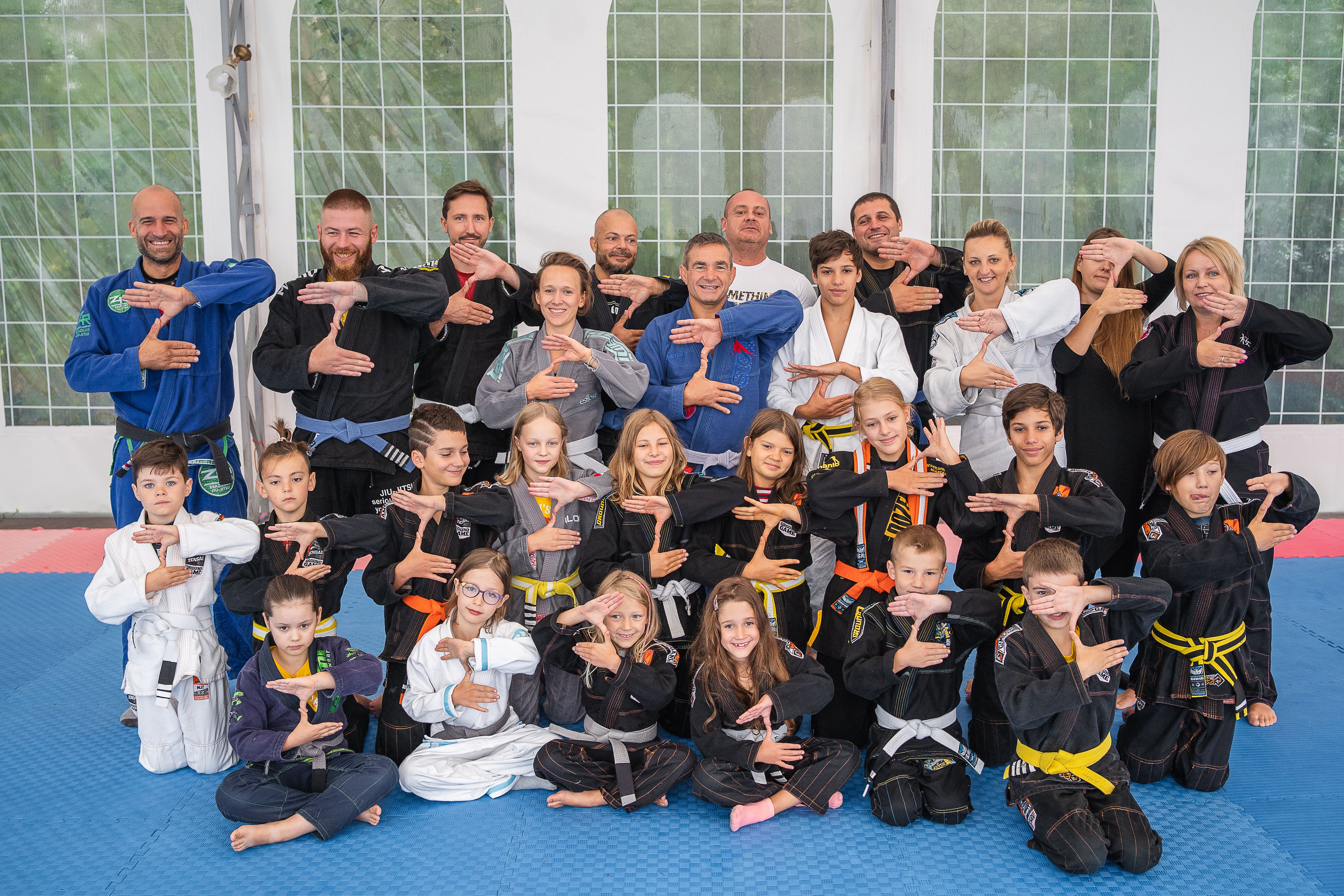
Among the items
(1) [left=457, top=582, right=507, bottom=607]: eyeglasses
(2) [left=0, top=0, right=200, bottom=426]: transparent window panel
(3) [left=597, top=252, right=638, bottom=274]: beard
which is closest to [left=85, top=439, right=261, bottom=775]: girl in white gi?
(1) [left=457, top=582, right=507, bottom=607]: eyeglasses

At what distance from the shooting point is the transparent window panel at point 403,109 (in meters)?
4.99

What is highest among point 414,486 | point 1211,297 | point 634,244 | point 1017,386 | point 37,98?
point 37,98

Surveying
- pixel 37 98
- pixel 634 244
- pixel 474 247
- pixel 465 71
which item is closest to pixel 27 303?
pixel 37 98

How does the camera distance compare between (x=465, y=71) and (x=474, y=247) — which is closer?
(x=474, y=247)

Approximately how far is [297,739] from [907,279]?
280cm

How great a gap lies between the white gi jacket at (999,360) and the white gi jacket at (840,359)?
13 centimetres

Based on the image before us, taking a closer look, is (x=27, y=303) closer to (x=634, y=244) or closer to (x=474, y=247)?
(x=474, y=247)

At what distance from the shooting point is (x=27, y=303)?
5.52 metres

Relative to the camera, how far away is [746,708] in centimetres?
281

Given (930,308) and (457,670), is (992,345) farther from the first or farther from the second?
(457,670)

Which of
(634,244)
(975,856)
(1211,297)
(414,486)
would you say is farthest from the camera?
(634,244)

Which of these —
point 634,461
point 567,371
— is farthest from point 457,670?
point 567,371

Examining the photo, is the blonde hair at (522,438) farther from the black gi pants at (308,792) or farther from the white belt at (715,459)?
the black gi pants at (308,792)

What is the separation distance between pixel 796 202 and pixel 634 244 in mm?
1479
